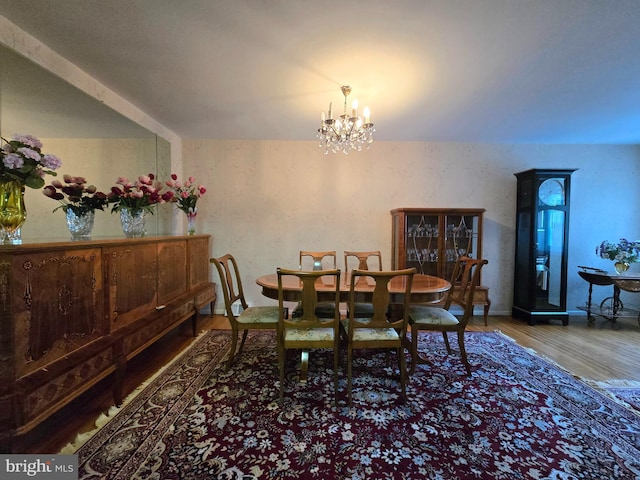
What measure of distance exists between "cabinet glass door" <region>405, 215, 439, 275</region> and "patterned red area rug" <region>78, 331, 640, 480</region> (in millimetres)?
1447

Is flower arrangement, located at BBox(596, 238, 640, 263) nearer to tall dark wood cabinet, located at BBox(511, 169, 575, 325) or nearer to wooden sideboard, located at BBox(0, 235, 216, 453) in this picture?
tall dark wood cabinet, located at BBox(511, 169, 575, 325)

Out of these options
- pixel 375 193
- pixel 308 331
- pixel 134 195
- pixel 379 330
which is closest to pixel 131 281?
pixel 134 195

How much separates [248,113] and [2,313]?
7.91 feet

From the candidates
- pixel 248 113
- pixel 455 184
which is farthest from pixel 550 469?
pixel 248 113

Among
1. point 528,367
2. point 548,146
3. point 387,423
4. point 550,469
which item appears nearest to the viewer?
point 550,469

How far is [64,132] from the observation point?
184 centimetres

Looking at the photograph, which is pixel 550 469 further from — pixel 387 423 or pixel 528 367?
pixel 528 367

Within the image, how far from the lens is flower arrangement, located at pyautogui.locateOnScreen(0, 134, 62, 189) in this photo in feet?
3.96

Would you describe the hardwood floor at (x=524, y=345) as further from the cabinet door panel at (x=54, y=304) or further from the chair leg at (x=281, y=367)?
the chair leg at (x=281, y=367)

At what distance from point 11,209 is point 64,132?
904mm

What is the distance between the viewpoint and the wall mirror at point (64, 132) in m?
1.53

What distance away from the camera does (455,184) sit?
3.56m

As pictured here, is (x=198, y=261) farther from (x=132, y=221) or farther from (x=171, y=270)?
(x=132, y=221)

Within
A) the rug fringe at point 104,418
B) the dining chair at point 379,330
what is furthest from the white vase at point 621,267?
the rug fringe at point 104,418
